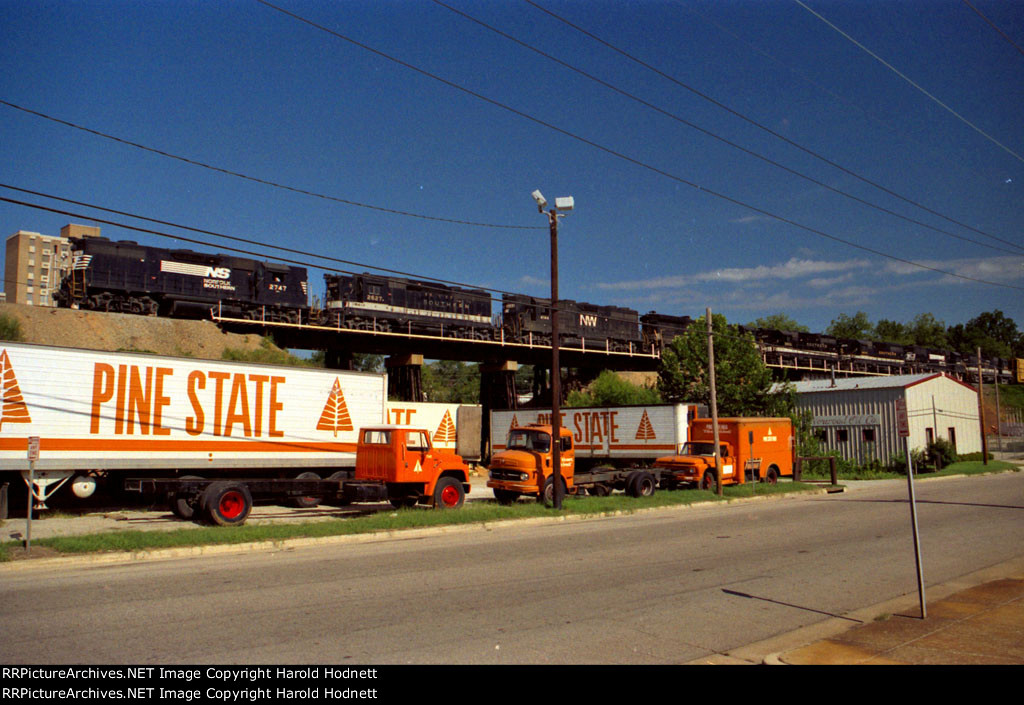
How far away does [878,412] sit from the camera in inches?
1779

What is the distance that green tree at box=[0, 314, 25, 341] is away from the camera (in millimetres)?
39906

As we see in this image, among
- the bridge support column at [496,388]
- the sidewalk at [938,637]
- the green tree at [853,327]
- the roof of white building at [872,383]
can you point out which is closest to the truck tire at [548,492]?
the sidewalk at [938,637]

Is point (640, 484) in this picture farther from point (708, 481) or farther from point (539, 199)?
point (539, 199)

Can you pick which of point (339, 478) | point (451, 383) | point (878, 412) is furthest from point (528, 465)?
point (451, 383)

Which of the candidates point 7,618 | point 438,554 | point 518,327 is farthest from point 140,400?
point 518,327

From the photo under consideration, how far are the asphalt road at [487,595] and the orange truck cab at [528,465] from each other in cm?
562

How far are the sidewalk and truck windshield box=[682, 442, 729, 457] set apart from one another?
19.1 metres

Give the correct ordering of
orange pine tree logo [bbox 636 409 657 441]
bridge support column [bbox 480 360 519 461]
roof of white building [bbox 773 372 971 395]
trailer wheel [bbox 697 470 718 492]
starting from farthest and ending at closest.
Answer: bridge support column [bbox 480 360 519 461]
roof of white building [bbox 773 372 971 395]
orange pine tree logo [bbox 636 409 657 441]
trailer wheel [bbox 697 470 718 492]

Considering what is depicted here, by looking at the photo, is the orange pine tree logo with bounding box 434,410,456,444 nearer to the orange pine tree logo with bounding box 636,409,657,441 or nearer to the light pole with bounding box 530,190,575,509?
the orange pine tree logo with bounding box 636,409,657,441

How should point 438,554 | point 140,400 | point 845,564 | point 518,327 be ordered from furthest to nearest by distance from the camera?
point 518,327 → point 140,400 → point 438,554 → point 845,564

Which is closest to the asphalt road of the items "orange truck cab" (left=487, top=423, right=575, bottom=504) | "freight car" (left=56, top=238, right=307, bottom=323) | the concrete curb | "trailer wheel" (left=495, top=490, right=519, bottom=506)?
the concrete curb
